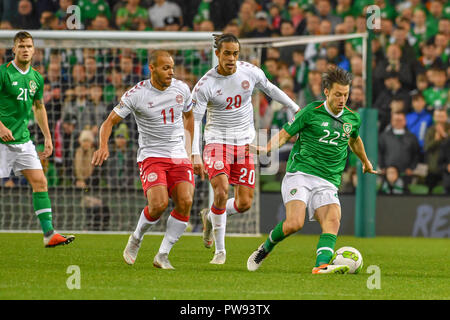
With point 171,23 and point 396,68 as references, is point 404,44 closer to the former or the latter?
point 396,68

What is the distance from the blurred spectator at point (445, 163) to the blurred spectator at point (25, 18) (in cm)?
756

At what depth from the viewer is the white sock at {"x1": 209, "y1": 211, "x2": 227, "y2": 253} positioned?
8.69m

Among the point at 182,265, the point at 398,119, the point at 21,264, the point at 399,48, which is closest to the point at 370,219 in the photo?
the point at 398,119

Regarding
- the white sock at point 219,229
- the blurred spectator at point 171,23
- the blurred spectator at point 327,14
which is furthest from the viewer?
the blurred spectator at point 171,23

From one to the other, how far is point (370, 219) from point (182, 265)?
5584 mm

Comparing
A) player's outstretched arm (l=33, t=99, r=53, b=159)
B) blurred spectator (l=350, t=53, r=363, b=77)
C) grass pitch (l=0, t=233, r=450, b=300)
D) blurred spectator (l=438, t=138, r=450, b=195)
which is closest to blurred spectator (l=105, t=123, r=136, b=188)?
grass pitch (l=0, t=233, r=450, b=300)

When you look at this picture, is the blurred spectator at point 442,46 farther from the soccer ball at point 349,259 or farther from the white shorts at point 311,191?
the soccer ball at point 349,259

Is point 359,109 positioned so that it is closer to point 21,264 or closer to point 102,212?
point 102,212

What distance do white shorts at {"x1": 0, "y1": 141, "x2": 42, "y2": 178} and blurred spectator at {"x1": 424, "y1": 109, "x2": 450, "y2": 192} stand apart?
6725 millimetres

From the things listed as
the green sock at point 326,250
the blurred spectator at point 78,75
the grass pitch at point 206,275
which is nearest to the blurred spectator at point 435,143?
the grass pitch at point 206,275

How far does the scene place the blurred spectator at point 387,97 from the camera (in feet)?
45.9

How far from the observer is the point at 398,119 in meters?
13.6

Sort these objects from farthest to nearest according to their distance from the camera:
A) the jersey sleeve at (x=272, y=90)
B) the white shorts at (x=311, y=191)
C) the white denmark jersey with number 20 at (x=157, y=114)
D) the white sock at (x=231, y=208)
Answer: the white sock at (x=231, y=208)
the jersey sleeve at (x=272, y=90)
the white denmark jersey with number 20 at (x=157, y=114)
the white shorts at (x=311, y=191)

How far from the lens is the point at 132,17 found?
52.4ft
